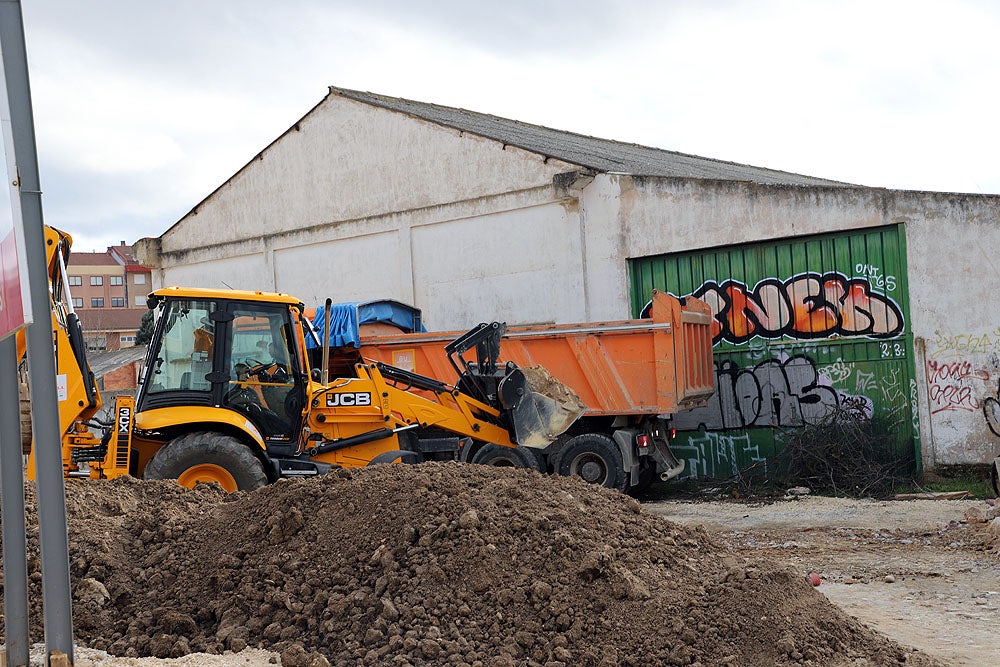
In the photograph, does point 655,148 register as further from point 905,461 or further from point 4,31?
point 4,31

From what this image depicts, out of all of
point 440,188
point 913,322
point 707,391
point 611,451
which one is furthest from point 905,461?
point 440,188

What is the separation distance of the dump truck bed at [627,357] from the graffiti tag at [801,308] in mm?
1321

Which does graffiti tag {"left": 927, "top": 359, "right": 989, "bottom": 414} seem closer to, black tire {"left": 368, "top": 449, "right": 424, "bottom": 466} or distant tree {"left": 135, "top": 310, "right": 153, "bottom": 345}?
black tire {"left": 368, "top": 449, "right": 424, "bottom": 466}

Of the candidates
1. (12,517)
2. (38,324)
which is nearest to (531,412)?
(12,517)

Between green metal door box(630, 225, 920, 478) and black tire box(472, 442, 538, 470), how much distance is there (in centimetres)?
367

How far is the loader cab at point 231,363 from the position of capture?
350 inches

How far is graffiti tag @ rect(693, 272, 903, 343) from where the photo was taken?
43.5 feet

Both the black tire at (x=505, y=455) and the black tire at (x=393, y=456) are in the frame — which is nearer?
the black tire at (x=393, y=456)

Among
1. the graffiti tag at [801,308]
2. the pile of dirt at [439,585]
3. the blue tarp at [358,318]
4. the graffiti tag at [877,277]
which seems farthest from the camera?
the blue tarp at [358,318]

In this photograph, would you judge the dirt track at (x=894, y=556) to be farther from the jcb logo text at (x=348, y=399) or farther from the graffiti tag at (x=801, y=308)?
the jcb logo text at (x=348, y=399)

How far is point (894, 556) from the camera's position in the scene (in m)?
8.28

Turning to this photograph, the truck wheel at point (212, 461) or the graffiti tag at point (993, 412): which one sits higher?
the truck wheel at point (212, 461)

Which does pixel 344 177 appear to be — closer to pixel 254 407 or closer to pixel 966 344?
pixel 254 407

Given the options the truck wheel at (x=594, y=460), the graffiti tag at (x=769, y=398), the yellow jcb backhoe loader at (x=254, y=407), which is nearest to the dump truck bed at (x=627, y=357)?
the truck wheel at (x=594, y=460)
